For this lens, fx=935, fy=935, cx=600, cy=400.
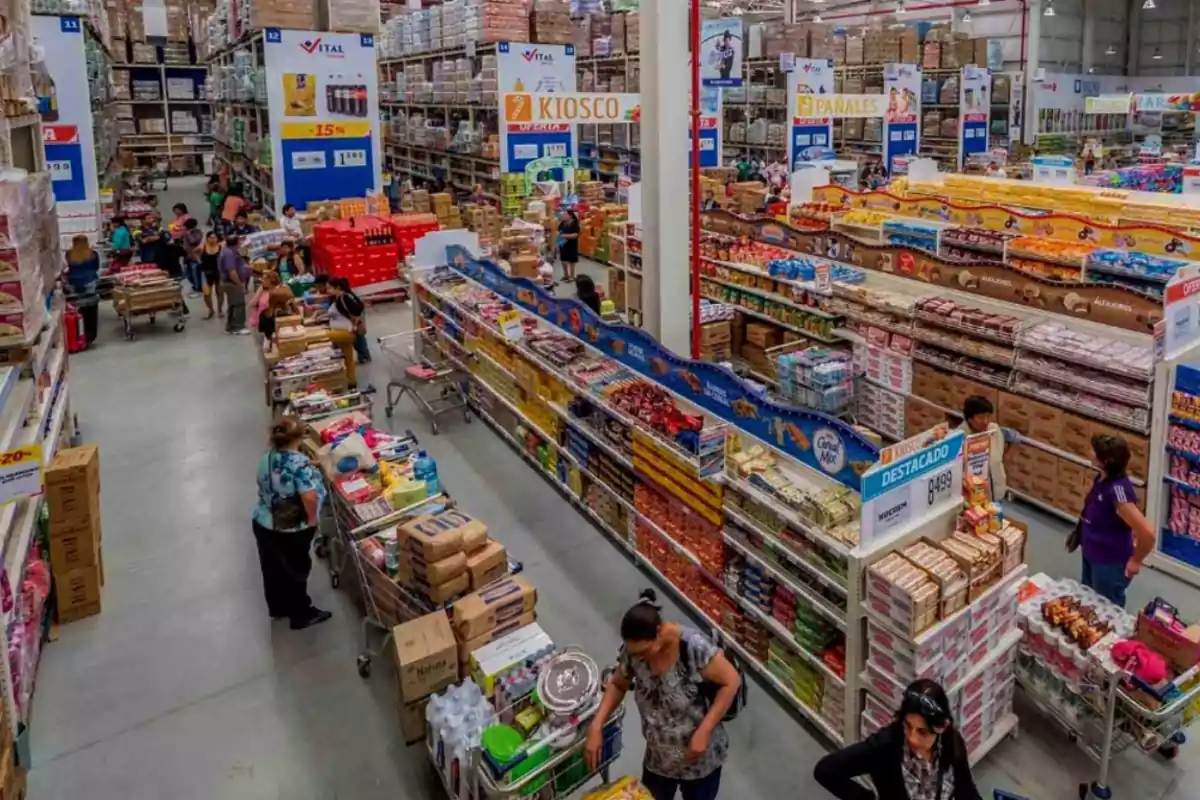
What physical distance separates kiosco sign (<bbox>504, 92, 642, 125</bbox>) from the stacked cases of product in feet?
18.3

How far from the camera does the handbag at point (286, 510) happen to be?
5594mm

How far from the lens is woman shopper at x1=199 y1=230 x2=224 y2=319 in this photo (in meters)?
13.9

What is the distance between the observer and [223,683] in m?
5.40

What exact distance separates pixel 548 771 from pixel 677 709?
2.50 feet

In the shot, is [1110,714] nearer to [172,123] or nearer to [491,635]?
[491,635]

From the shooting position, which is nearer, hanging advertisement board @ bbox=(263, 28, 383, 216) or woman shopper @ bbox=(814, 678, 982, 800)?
woman shopper @ bbox=(814, 678, 982, 800)

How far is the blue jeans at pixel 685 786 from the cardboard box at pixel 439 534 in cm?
168

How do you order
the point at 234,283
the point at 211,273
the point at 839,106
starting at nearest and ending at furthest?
the point at 234,283
the point at 211,273
the point at 839,106

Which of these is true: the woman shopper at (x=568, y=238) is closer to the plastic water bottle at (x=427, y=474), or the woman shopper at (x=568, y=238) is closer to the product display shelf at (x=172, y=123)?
the plastic water bottle at (x=427, y=474)

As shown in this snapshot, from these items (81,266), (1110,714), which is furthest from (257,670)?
(81,266)

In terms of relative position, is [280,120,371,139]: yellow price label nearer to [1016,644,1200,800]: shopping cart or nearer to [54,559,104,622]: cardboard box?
[54,559,104,622]: cardboard box

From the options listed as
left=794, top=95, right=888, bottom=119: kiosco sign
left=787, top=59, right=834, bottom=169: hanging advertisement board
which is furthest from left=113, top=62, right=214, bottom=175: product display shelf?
left=794, top=95, right=888, bottom=119: kiosco sign

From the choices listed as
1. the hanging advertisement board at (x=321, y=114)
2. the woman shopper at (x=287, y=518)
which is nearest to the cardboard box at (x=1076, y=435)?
the woman shopper at (x=287, y=518)

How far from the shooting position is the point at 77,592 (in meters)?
6.01
